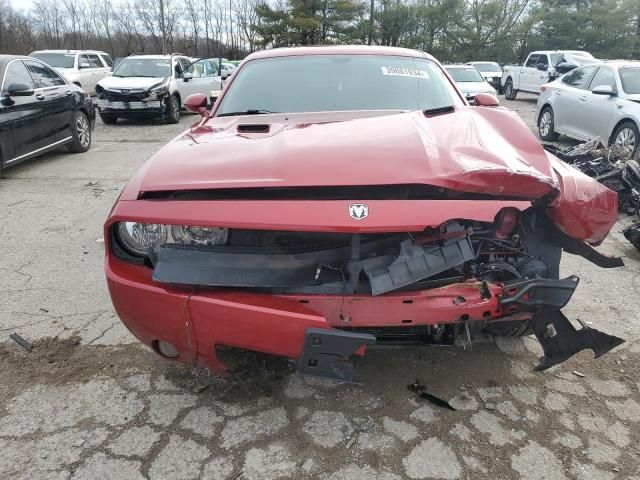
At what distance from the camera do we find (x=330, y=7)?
34.9 metres

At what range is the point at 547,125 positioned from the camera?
10.3m

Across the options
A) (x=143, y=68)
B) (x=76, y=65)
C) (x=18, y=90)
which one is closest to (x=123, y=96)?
(x=143, y=68)

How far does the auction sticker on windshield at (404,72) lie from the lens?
11.8 feet

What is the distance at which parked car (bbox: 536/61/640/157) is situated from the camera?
7.57m

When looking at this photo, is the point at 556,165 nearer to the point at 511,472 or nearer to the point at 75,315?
the point at 511,472

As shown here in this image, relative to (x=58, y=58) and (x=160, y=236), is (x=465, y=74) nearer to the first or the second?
(x=58, y=58)

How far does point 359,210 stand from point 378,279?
29 cm

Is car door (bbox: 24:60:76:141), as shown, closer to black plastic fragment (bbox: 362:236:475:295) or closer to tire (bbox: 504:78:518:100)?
black plastic fragment (bbox: 362:236:475:295)

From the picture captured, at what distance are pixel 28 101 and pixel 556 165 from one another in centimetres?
688

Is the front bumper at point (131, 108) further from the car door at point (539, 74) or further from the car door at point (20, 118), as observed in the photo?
the car door at point (539, 74)

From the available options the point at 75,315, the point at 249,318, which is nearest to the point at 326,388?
the point at 249,318

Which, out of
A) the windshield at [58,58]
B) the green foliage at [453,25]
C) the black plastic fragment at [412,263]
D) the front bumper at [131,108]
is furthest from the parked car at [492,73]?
the black plastic fragment at [412,263]

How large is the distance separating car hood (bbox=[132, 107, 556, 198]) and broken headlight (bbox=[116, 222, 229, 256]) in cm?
21

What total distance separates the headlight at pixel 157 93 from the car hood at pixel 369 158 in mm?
10105
